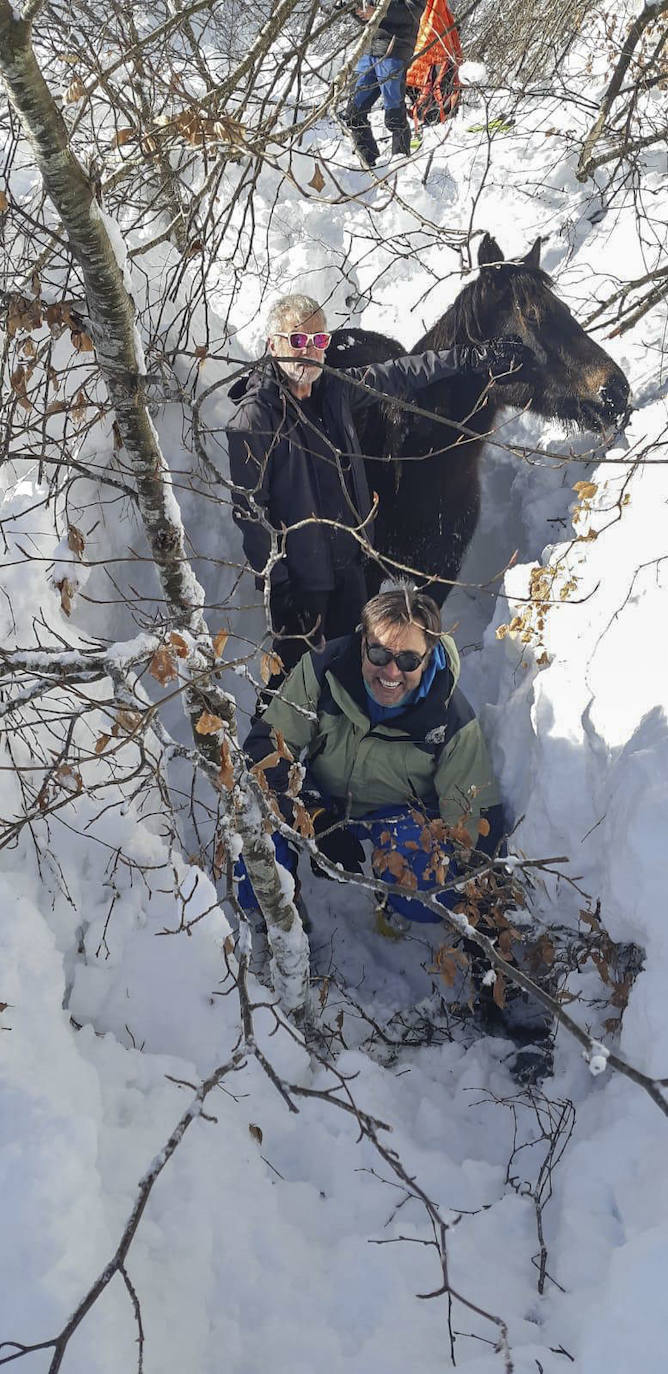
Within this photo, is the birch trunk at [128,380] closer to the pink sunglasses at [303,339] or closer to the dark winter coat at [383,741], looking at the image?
the dark winter coat at [383,741]

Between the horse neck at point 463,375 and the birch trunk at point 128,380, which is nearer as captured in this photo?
the birch trunk at point 128,380

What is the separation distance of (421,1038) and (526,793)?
1.11 m

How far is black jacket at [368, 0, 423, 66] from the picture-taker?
452cm

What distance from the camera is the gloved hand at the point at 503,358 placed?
13.3 feet

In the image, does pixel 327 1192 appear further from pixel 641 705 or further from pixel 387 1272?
pixel 641 705

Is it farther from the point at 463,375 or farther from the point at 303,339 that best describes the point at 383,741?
the point at 463,375

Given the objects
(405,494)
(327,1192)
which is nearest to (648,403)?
(405,494)

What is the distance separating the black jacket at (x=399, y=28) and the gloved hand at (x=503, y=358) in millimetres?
1765

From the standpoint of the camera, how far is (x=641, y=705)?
294 centimetres

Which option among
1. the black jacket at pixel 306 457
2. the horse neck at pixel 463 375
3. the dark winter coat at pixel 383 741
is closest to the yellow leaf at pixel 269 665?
the dark winter coat at pixel 383 741

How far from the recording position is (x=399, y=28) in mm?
4574

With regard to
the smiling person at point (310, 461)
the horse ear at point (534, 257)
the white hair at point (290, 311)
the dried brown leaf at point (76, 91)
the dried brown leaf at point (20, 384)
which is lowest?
the dried brown leaf at point (20, 384)

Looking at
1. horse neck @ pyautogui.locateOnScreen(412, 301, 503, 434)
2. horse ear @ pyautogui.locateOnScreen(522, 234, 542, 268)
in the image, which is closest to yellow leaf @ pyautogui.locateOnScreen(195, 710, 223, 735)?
horse neck @ pyautogui.locateOnScreen(412, 301, 503, 434)

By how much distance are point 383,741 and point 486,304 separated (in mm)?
2202
